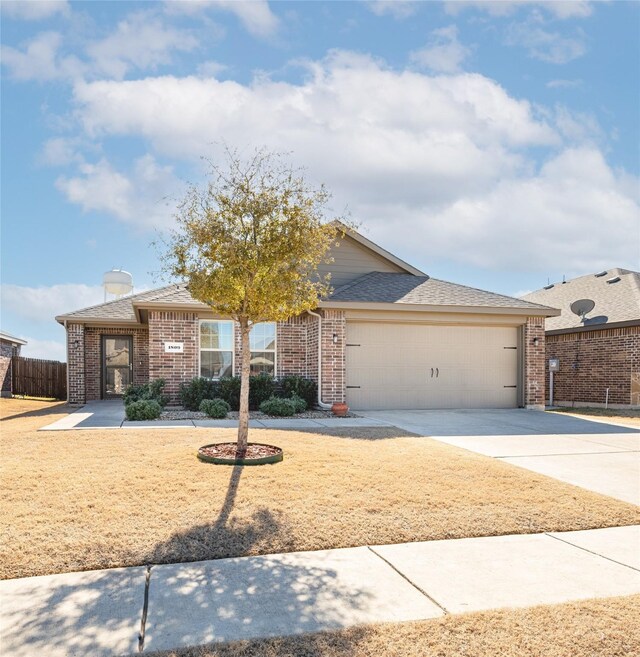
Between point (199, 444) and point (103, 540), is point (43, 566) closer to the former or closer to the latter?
point (103, 540)

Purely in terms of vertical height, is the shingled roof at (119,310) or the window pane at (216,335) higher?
the shingled roof at (119,310)

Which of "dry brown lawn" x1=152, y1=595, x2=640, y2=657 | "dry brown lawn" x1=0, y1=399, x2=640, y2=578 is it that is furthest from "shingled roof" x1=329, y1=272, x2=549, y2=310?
"dry brown lawn" x1=152, y1=595, x2=640, y2=657

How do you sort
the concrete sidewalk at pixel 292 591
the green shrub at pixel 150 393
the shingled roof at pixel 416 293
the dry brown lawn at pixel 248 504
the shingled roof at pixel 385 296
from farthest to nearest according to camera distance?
the shingled roof at pixel 416 293 → the shingled roof at pixel 385 296 → the green shrub at pixel 150 393 → the dry brown lawn at pixel 248 504 → the concrete sidewalk at pixel 292 591

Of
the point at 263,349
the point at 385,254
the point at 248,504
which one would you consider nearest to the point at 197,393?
the point at 263,349

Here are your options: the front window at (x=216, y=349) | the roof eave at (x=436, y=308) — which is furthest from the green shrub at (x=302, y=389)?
the roof eave at (x=436, y=308)

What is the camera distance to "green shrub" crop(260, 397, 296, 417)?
12.4 m

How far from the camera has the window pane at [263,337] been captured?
14577 mm

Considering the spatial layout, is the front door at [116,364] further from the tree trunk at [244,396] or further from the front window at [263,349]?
the tree trunk at [244,396]

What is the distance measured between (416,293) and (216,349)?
227 inches

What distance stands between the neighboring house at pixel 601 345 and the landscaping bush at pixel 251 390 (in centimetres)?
1052

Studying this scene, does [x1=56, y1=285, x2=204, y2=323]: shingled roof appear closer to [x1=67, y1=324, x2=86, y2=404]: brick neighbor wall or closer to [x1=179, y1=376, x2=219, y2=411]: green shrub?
[x1=67, y1=324, x2=86, y2=404]: brick neighbor wall

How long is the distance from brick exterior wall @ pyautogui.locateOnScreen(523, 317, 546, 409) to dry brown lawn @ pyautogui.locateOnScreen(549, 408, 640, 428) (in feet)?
3.11

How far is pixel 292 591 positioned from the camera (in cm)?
363

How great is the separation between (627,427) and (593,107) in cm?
687
